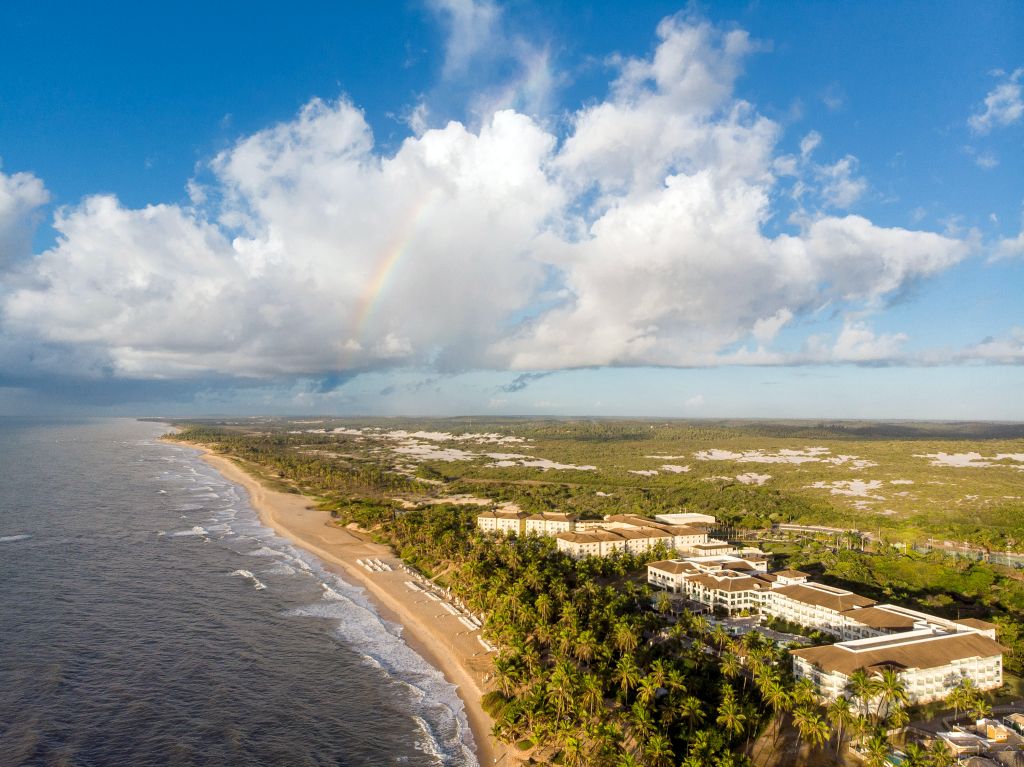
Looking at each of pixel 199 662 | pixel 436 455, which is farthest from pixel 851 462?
pixel 199 662

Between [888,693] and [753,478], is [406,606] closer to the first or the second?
[888,693]

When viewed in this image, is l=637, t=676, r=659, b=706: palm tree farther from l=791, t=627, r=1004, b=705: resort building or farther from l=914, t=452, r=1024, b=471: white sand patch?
l=914, t=452, r=1024, b=471: white sand patch

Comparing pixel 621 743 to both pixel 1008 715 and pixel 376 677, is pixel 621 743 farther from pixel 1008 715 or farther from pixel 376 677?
pixel 1008 715

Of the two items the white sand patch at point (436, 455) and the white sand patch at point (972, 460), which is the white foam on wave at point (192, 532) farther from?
the white sand patch at point (972, 460)

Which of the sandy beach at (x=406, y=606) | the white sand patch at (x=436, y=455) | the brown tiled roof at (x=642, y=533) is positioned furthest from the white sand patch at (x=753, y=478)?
the sandy beach at (x=406, y=606)

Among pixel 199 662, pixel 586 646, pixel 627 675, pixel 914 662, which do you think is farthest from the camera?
pixel 199 662
